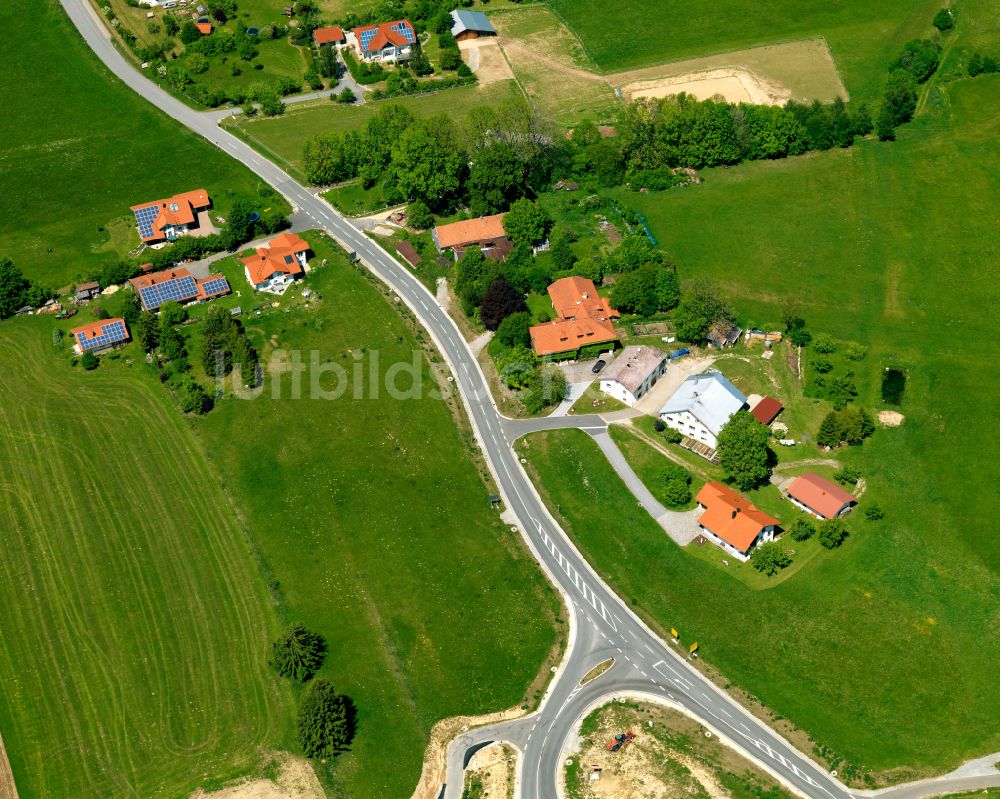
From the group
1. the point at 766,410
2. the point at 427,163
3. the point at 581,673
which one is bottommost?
the point at 581,673

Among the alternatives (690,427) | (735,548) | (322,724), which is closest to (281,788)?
(322,724)

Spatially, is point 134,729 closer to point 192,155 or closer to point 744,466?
point 744,466

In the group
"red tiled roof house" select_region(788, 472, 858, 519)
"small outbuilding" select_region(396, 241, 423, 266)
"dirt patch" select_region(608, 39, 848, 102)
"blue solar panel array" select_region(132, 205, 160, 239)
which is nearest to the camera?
"red tiled roof house" select_region(788, 472, 858, 519)

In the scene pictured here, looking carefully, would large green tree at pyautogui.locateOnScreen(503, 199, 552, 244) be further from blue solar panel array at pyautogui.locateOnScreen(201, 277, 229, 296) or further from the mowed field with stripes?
the mowed field with stripes

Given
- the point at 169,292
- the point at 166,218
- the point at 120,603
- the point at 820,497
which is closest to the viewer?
the point at 120,603

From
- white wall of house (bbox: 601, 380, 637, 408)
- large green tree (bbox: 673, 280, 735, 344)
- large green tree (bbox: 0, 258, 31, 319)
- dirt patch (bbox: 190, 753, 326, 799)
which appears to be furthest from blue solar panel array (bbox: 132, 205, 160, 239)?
dirt patch (bbox: 190, 753, 326, 799)

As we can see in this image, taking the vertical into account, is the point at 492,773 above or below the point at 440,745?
below

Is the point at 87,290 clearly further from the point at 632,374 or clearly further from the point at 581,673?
the point at 581,673
